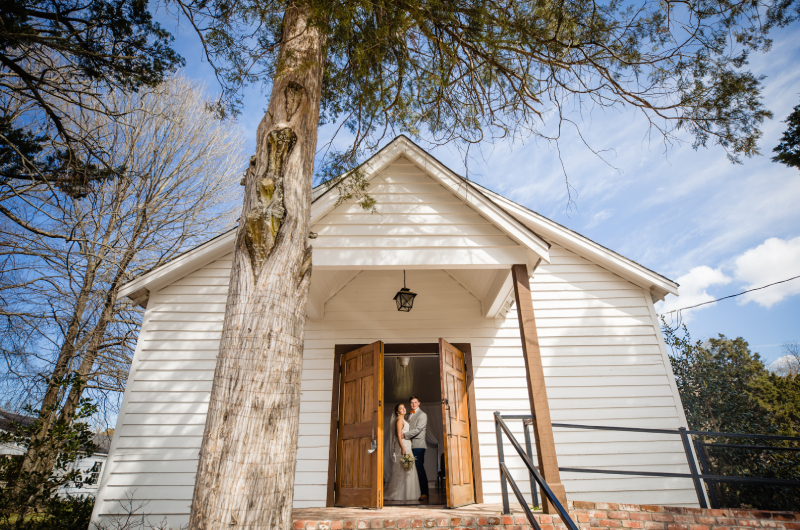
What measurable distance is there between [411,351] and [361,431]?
1483 mm

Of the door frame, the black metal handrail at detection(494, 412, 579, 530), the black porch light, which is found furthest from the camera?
the black porch light

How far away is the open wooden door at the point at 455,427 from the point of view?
16.8 ft

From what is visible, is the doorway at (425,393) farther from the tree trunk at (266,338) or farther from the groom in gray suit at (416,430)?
the tree trunk at (266,338)

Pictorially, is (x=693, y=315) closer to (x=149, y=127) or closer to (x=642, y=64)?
(x=642, y=64)

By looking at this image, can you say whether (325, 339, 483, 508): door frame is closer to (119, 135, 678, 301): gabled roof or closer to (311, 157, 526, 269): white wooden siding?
(311, 157, 526, 269): white wooden siding

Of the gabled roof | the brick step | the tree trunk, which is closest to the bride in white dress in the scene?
the brick step

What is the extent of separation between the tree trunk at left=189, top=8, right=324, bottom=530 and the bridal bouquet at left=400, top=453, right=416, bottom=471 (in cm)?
489

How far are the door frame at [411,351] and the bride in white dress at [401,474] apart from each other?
941 millimetres

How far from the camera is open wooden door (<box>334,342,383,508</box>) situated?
17.4ft

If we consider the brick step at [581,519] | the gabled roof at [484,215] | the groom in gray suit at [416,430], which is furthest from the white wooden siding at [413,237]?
the groom in gray suit at [416,430]

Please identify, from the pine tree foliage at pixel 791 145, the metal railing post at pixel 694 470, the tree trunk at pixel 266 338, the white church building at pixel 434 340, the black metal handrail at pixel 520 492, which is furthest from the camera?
the pine tree foliage at pixel 791 145

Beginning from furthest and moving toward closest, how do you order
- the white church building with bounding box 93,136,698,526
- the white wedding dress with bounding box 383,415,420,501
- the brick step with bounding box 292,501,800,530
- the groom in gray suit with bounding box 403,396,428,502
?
1. the groom in gray suit with bounding box 403,396,428,502
2. the white wedding dress with bounding box 383,415,420,501
3. the white church building with bounding box 93,136,698,526
4. the brick step with bounding box 292,501,800,530

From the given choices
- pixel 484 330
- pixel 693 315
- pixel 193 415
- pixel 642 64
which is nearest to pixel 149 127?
pixel 193 415

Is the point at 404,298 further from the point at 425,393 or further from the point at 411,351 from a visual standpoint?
the point at 425,393
